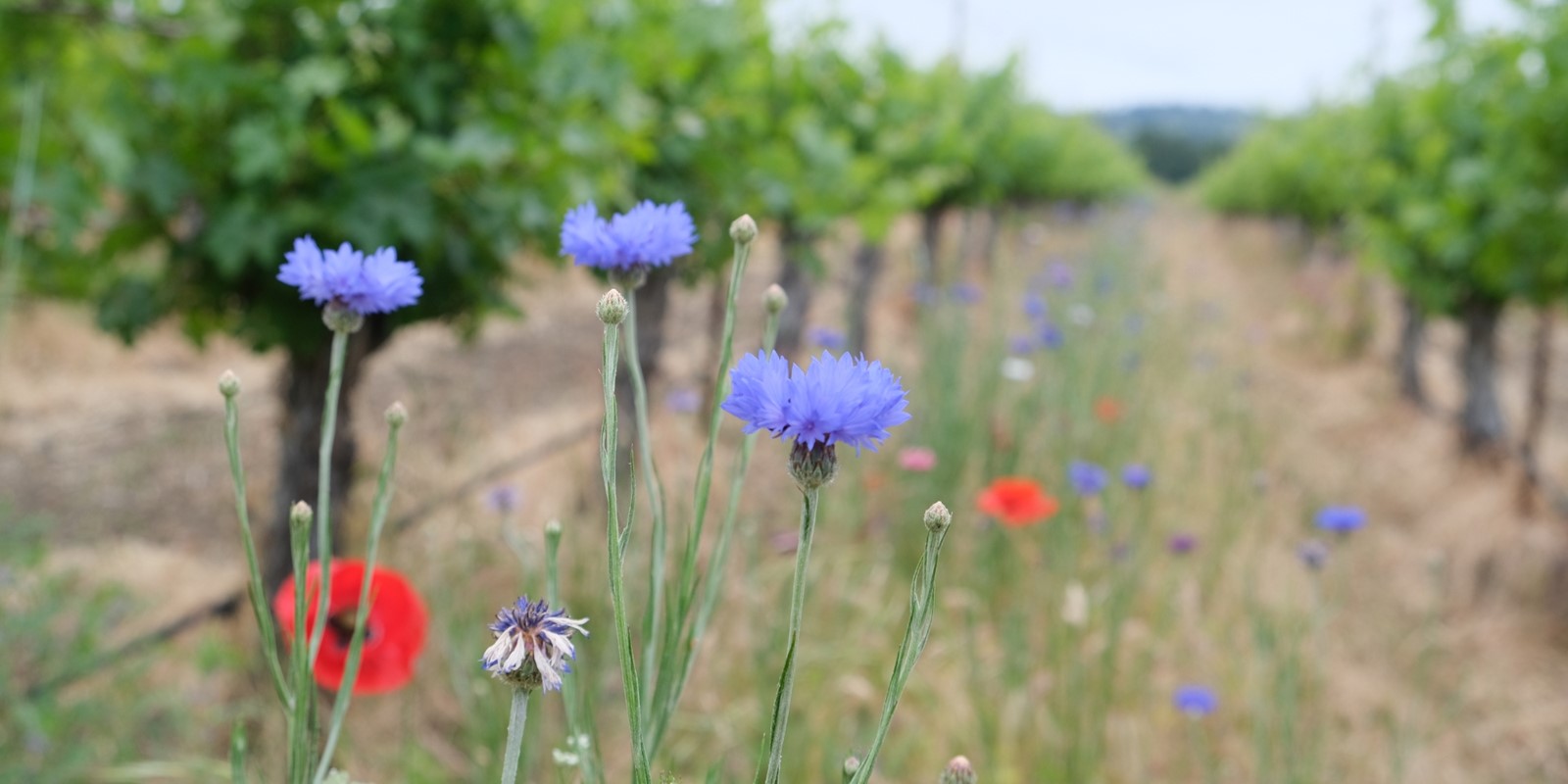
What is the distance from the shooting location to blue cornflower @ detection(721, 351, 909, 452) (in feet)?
1.59

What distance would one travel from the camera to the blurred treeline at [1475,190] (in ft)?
12.4

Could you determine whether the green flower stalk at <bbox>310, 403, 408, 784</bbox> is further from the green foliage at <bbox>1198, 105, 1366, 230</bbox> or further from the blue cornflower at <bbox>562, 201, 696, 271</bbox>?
the green foliage at <bbox>1198, 105, 1366, 230</bbox>

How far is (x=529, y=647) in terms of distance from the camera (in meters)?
0.50

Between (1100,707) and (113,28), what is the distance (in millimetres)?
2344

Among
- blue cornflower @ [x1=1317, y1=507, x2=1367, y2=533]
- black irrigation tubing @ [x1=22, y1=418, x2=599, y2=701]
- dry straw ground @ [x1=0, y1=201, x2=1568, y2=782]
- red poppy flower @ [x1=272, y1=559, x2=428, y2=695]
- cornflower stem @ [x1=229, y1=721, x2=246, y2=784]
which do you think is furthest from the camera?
dry straw ground @ [x1=0, y1=201, x2=1568, y2=782]

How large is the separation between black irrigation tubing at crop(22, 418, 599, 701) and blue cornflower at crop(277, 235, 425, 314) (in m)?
1.58

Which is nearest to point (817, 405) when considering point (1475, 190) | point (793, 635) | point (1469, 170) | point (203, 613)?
point (793, 635)

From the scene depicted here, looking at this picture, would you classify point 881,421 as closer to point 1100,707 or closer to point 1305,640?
Result: point 1100,707

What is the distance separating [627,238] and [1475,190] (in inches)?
198

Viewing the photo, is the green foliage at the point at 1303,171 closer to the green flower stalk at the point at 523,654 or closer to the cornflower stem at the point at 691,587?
the cornflower stem at the point at 691,587

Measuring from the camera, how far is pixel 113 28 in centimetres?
210

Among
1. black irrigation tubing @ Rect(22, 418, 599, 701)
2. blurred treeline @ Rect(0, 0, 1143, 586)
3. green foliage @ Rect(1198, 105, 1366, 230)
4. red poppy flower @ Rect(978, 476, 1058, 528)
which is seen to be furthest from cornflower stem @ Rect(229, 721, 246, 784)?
green foliage @ Rect(1198, 105, 1366, 230)

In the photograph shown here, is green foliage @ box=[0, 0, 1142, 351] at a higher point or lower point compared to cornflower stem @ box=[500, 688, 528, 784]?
higher

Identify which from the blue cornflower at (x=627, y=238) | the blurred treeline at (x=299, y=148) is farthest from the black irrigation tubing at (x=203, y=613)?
the blue cornflower at (x=627, y=238)
